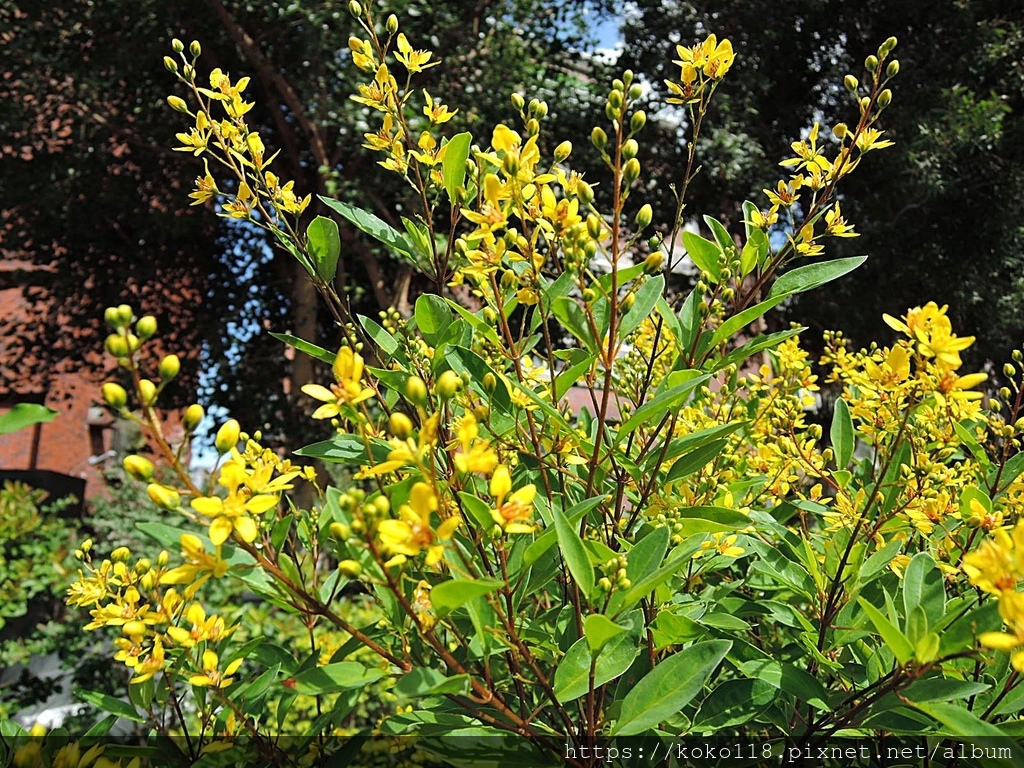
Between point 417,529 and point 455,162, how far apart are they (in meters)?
0.53

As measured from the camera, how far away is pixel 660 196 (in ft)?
17.1

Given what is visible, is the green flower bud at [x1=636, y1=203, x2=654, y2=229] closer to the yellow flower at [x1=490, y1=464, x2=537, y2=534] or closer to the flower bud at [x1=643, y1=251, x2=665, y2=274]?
the flower bud at [x1=643, y1=251, x2=665, y2=274]

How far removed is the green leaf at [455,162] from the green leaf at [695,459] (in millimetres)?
446

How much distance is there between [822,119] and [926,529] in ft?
18.6

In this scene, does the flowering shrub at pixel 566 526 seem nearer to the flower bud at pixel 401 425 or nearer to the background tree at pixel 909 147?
the flower bud at pixel 401 425

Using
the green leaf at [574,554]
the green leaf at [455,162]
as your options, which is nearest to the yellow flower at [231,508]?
the green leaf at [574,554]

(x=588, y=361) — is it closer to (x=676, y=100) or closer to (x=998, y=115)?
(x=676, y=100)

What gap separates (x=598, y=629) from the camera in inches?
24.6

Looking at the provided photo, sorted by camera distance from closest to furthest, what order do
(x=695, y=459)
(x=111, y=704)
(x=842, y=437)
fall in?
(x=695, y=459) < (x=111, y=704) < (x=842, y=437)

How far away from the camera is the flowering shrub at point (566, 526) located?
633 mm

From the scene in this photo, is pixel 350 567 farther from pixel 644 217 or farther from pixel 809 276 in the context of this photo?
pixel 809 276

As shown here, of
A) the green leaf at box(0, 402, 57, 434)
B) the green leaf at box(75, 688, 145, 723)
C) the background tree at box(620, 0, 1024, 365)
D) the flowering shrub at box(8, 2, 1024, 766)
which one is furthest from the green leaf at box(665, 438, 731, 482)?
the background tree at box(620, 0, 1024, 365)

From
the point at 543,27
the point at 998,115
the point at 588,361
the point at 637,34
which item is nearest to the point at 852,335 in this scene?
the point at 998,115

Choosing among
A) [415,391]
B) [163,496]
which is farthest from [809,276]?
[163,496]
